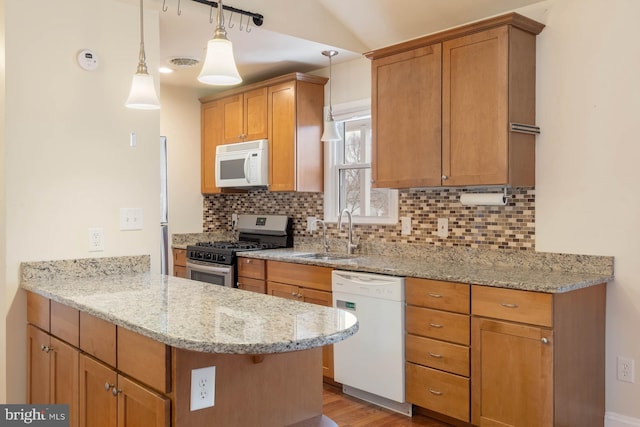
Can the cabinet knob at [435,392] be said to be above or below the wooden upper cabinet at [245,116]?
below

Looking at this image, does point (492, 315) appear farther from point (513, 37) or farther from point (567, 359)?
point (513, 37)

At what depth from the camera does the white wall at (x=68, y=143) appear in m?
2.60

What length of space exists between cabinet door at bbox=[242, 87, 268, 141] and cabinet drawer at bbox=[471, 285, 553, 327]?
2.49 m

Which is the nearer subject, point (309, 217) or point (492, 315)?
point (492, 315)

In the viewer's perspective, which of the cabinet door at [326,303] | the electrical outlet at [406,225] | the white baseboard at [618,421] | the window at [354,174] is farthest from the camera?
the window at [354,174]

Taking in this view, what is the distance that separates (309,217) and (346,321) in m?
2.93

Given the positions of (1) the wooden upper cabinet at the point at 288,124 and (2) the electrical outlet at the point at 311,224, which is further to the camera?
(2) the electrical outlet at the point at 311,224

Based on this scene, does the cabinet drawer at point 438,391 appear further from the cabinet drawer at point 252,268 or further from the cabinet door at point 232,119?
the cabinet door at point 232,119

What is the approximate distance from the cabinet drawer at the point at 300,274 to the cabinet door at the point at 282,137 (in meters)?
0.75

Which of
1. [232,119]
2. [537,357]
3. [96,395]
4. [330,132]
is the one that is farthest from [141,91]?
[232,119]

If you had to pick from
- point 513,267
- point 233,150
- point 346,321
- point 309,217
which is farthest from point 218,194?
point 346,321

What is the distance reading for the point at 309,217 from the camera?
181 inches

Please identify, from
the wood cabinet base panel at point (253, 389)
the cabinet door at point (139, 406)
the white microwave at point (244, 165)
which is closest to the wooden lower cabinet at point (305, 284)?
the white microwave at point (244, 165)

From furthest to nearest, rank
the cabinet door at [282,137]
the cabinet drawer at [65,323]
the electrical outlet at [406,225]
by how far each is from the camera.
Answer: the cabinet door at [282,137] → the electrical outlet at [406,225] → the cabinet drawer at [65,323]
